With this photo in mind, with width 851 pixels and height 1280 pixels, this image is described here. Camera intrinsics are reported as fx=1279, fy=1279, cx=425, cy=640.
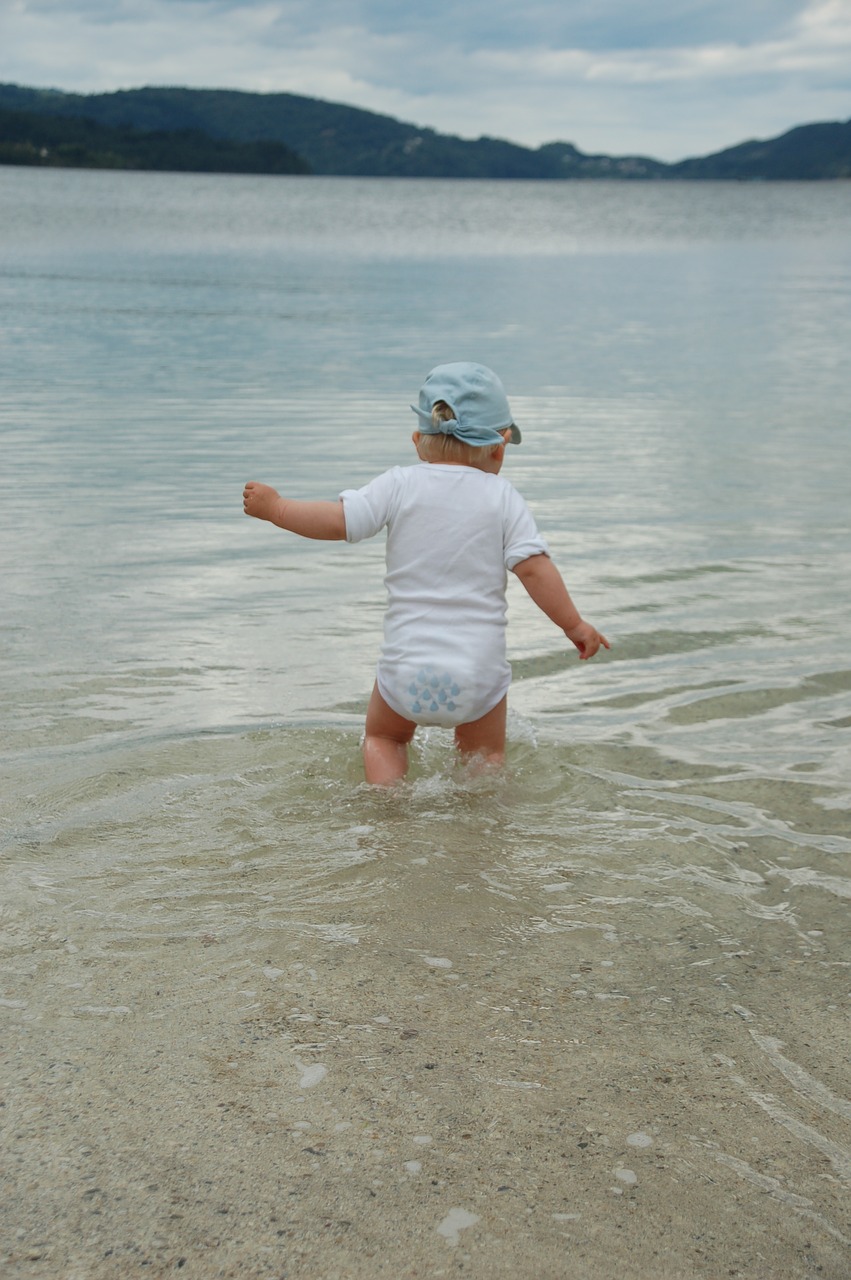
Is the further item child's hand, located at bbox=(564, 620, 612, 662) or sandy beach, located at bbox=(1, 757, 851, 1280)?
child's hand, located at bbox=(564, 620, 612, 662)

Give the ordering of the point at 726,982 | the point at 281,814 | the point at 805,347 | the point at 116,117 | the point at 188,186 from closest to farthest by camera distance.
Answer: the point at 726,982
the point at 281,814
the point at 805,347
the point at 188,186
the point at 116,117

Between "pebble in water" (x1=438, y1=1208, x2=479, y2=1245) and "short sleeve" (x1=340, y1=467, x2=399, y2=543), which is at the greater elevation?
"short sleeve" (x1=340, y1=467, x2=399, y2=543)

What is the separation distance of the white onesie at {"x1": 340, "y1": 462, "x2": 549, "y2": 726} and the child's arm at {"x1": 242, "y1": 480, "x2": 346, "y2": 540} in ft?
0.20

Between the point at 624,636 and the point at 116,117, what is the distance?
519 feet

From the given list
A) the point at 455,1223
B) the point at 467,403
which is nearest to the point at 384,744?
the point at 467,403

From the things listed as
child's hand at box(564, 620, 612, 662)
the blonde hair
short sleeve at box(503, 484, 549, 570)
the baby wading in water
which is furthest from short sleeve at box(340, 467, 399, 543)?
child's hand at box(564, 620, 612, 662)

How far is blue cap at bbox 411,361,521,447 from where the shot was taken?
3.80 m

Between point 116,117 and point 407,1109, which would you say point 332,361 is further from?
point 116,117

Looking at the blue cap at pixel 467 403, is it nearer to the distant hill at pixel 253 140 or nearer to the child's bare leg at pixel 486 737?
the child's bare leg at pixel 486 737

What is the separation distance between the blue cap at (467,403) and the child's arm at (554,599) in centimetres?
39

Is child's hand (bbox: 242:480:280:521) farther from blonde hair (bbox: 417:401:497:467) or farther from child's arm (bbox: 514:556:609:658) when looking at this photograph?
child's arm (bbox: 514:556:609:658)

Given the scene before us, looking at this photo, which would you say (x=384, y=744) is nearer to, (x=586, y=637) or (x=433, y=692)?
(x=433, y=692)

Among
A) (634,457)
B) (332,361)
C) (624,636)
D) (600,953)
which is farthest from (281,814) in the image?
(332,361)

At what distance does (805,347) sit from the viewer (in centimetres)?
1700
